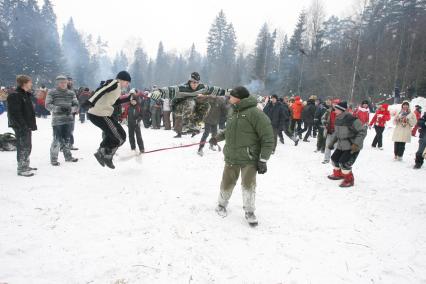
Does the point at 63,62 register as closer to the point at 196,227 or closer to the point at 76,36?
the point at 76,36

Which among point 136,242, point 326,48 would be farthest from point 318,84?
point 136,242

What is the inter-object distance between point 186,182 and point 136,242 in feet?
9.73

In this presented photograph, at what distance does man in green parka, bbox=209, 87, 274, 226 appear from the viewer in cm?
471

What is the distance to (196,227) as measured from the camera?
4711 millimetres

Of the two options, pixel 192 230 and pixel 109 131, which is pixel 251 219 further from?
pixel 109 131

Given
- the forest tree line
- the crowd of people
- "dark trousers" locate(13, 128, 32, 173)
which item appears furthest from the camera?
the forest tree line

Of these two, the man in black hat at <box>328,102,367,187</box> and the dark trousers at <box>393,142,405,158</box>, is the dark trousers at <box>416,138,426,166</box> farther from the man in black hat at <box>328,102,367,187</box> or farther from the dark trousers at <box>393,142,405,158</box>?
the man in black hat at <box>328,102,367,187</box>

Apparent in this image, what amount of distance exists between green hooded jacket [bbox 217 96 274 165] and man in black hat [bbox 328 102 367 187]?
11.8ft

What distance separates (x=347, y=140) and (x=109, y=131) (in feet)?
18.3

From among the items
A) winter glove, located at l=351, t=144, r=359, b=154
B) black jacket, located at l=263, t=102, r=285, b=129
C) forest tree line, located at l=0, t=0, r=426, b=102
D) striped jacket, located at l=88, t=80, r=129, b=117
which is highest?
forest tree line, located at l=0, t=0, r=426, b=102

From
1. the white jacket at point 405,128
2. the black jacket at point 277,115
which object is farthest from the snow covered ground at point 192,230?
the black jacket at point 277,115

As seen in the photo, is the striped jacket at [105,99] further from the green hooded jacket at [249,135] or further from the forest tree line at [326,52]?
the forest tree line at [326,52]

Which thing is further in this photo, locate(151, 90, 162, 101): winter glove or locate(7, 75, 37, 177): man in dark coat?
locate(7, 75, 37, 177): man in dark coat

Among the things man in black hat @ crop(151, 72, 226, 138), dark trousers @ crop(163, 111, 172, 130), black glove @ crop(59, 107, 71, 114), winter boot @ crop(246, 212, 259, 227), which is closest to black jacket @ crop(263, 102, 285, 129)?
man in black hat @ crop(151, 72, 226, 138)
